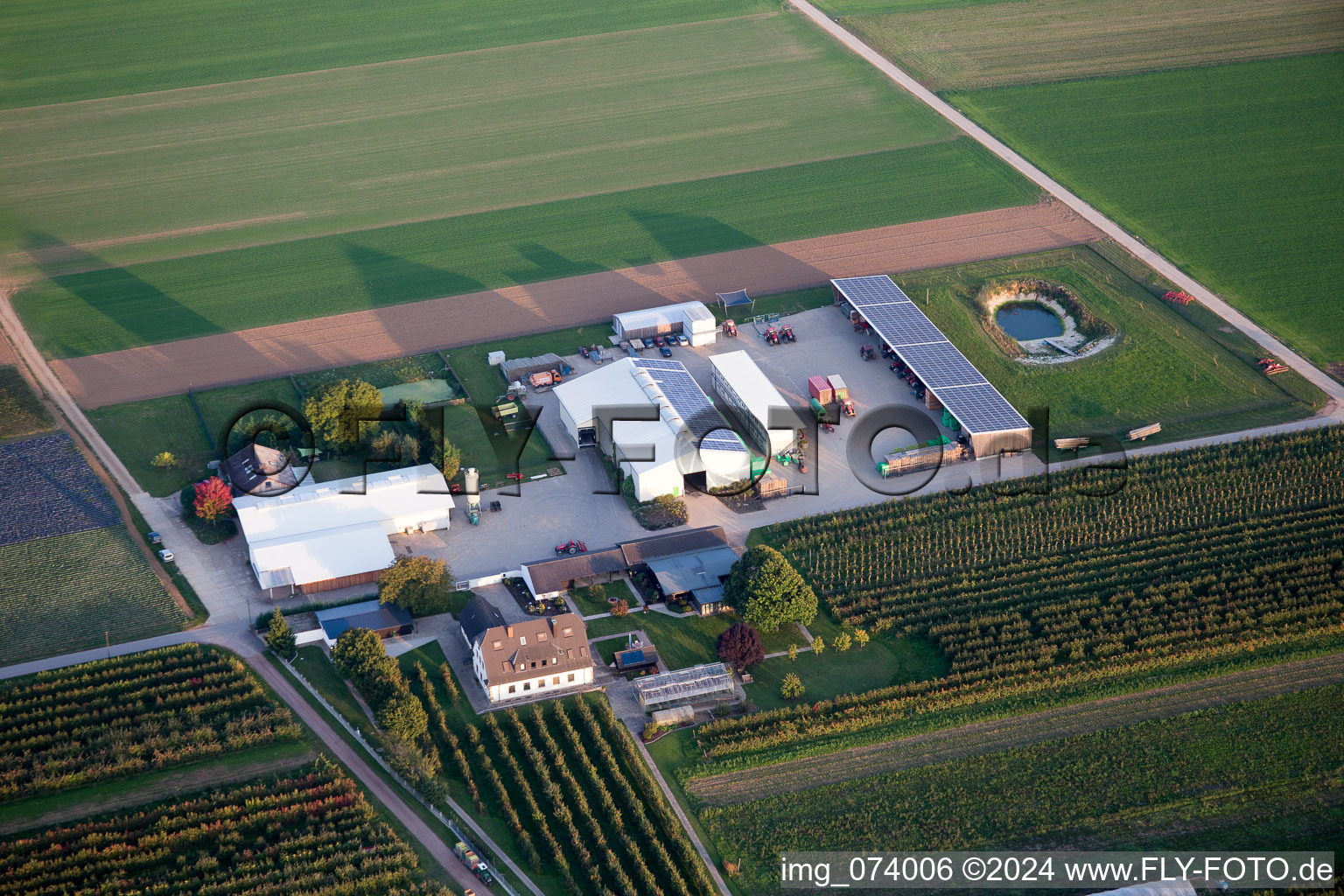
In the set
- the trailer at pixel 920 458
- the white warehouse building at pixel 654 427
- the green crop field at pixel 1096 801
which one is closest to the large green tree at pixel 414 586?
the white warehouse building at pixel 654 427

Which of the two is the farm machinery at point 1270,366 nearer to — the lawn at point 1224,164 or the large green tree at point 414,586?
the lawn at point 1224,164

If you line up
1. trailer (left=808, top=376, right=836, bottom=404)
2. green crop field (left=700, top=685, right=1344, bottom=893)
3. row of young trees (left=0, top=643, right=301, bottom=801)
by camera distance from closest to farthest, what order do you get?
green crop field (left=700, top=685, right=1344, bottom=893), row of young trees (left=0, top=643, right=301, bottom=801), trailer (left=808, top=376, right=836, bottom=404)

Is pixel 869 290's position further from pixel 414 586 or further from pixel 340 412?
pixel 414 586

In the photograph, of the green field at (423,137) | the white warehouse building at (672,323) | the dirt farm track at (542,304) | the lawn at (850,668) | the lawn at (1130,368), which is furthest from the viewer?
the green field at (423,137)

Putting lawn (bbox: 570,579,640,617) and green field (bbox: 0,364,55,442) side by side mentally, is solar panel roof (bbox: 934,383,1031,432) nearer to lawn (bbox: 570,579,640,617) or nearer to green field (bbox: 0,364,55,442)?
lawn (bbox: 570,579,640,617)

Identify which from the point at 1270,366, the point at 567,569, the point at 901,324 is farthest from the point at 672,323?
the point at 1270,366

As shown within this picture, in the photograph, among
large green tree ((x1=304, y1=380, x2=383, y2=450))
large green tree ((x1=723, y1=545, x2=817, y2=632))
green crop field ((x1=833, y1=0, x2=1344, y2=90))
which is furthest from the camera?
green crop field ((x1=833, y1=0, x2=1344, y2=90))

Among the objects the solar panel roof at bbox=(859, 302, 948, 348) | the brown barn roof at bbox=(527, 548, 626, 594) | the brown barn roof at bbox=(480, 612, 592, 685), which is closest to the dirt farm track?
the solar panel roof at bbox=(859, 302, 948, 348)
